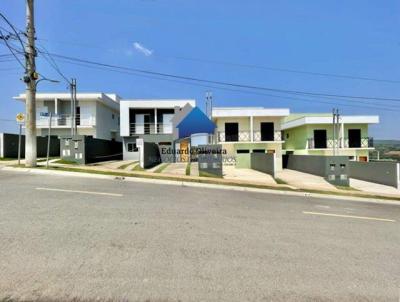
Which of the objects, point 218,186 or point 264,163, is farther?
point 264,163

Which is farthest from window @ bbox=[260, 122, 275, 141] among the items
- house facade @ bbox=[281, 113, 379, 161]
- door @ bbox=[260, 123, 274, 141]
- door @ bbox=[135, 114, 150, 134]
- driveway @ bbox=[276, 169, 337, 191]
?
door @ bbox=[135, 114, 150, 134]

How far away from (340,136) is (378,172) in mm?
13458

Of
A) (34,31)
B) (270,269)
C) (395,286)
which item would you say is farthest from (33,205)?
(34,31)

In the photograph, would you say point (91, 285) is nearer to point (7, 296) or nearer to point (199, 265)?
point (7, 296)

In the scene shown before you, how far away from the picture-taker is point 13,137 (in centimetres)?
2261

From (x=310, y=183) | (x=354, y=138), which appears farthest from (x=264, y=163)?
(x=354, y=138)

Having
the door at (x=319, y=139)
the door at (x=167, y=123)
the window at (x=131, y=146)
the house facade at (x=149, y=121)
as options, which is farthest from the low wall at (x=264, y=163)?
the window at (x=131, y=146)

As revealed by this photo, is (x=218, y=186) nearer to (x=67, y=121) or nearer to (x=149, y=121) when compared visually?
(x=149, y=121)

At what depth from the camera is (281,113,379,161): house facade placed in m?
33.6

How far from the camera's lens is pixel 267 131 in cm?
3125

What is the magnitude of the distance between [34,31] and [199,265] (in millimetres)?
16270

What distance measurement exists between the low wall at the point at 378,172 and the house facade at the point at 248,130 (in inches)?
302

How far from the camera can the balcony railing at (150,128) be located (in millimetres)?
32653

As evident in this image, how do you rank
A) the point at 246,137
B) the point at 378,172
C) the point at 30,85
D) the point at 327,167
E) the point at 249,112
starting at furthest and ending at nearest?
the point at 246,137 → the point at 249,112 → the point at 378,172 → the point at 327,167 → the point at 30,85
